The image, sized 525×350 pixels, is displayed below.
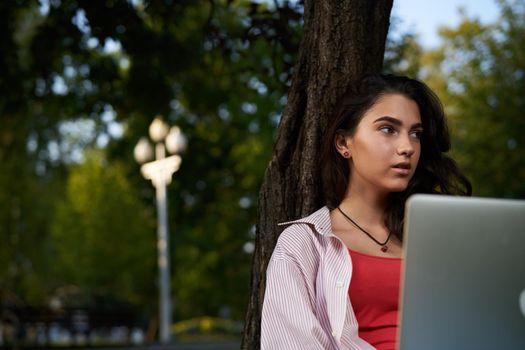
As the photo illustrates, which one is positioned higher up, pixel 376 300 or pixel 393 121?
pixel 393 121

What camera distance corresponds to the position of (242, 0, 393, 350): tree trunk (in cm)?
356

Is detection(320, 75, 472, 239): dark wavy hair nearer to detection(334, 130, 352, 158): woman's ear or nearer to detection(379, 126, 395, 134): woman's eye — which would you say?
detection(334, 130, 352, 158): woman's ear

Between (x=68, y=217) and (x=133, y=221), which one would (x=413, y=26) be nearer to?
(x=133, y=221)

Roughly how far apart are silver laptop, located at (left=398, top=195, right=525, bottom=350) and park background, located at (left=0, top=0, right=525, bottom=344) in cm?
585

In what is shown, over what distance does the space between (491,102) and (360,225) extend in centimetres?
2212

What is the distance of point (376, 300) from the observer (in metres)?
2.94

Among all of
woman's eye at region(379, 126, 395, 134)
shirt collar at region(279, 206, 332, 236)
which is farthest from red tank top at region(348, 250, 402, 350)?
woman's eye at region(379, 126, 395, 134)

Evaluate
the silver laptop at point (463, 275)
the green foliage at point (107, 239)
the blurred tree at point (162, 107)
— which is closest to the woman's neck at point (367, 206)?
the silver laptop at point (463, 275)

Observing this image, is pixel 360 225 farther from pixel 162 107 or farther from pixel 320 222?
pixel 162 107

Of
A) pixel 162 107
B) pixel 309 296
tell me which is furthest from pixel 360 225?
pixel 162 107

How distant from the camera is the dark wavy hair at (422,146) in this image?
321 cm

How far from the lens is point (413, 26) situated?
736 inches

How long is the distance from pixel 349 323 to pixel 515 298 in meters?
0.67

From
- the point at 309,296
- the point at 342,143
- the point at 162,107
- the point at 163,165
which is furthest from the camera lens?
the point at 163,165
